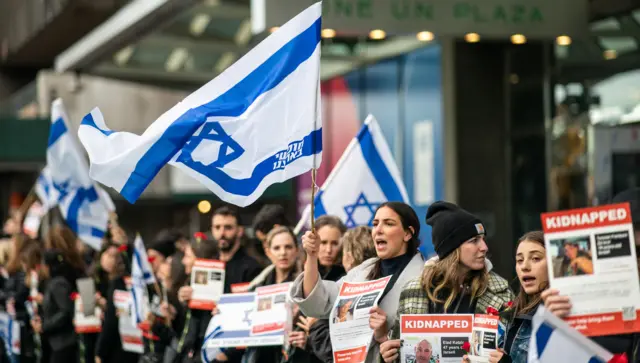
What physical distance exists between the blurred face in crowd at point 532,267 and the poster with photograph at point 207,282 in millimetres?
4559

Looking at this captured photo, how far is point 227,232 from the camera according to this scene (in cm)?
1062

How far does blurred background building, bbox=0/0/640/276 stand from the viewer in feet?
47.1

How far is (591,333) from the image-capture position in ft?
Result: 17.3

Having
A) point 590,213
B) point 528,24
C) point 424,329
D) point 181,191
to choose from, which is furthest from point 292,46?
point 181,191

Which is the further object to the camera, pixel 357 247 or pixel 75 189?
pixel 75 189

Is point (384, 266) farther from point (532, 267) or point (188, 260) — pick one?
point (188, 260)

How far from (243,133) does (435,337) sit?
200 centimetres

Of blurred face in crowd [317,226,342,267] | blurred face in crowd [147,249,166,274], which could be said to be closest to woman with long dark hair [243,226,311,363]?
blurred face in crowd [317,226,342,267]

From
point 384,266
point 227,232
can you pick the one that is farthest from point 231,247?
point 384,266

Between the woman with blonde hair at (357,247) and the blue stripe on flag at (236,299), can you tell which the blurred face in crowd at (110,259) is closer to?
the blue stripe on flag at (236,299)

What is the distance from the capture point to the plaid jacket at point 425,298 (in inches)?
266

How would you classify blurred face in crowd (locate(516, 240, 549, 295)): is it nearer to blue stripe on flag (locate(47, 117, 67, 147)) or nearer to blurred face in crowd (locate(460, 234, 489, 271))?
blurred face in crowd (locate(460, 234, 489, 271))

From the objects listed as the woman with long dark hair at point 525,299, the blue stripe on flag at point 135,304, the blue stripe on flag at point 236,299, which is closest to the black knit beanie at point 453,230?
the woman with long dark hair at point 525,299

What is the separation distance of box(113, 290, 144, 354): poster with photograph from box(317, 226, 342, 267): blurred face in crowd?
12.3 ft
